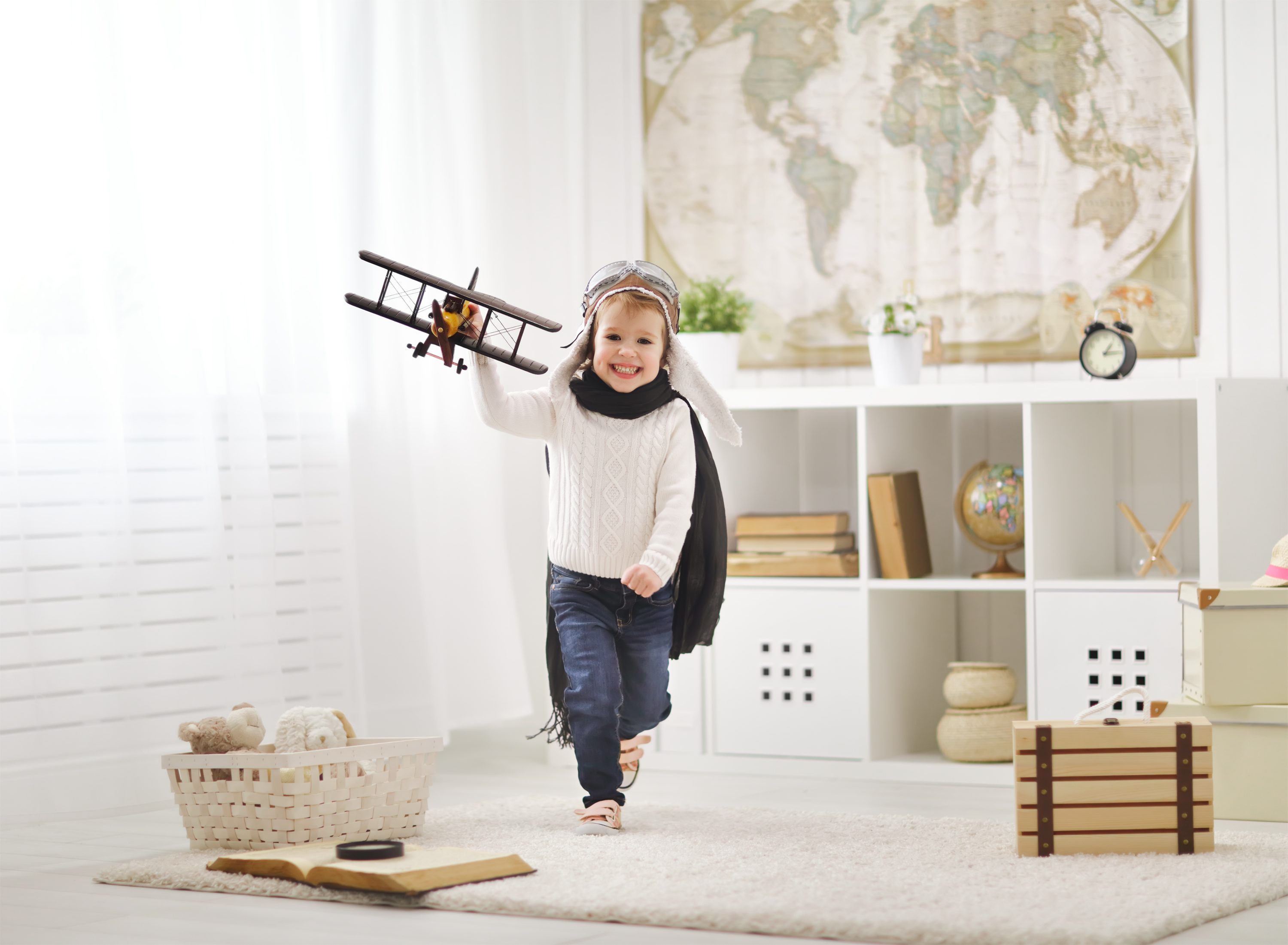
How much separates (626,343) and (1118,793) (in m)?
1.02

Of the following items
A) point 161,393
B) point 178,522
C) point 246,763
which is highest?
point 161,393

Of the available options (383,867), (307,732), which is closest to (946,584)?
(307,732)

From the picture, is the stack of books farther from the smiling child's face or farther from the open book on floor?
the open book on floor

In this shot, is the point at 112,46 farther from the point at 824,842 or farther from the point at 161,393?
the point at 824,842

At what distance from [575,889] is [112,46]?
1.73 m

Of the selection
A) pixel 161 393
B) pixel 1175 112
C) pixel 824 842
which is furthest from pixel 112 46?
pixel 1175 112

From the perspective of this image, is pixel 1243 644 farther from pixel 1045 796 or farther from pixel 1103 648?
pixel 1045 796

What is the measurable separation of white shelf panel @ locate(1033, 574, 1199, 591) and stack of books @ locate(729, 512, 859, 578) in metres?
0.40

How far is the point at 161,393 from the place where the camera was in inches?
111

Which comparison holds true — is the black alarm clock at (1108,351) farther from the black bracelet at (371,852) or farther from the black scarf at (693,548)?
the black bracelet at (371,852)

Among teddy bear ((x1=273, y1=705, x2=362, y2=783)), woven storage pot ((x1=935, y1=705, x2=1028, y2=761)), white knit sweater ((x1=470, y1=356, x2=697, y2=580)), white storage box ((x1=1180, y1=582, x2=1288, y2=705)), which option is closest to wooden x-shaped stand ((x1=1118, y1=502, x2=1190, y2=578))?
woven storage pot ((x1=935, y1=705, x2=1028, y2=761))

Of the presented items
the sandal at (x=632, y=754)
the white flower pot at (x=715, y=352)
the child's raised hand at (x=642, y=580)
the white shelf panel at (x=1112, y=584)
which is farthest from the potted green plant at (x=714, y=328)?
the child's raised hand at (x=642, y=580)

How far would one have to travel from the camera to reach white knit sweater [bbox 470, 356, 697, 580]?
8.07 ft

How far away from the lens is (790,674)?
10.4 feet
